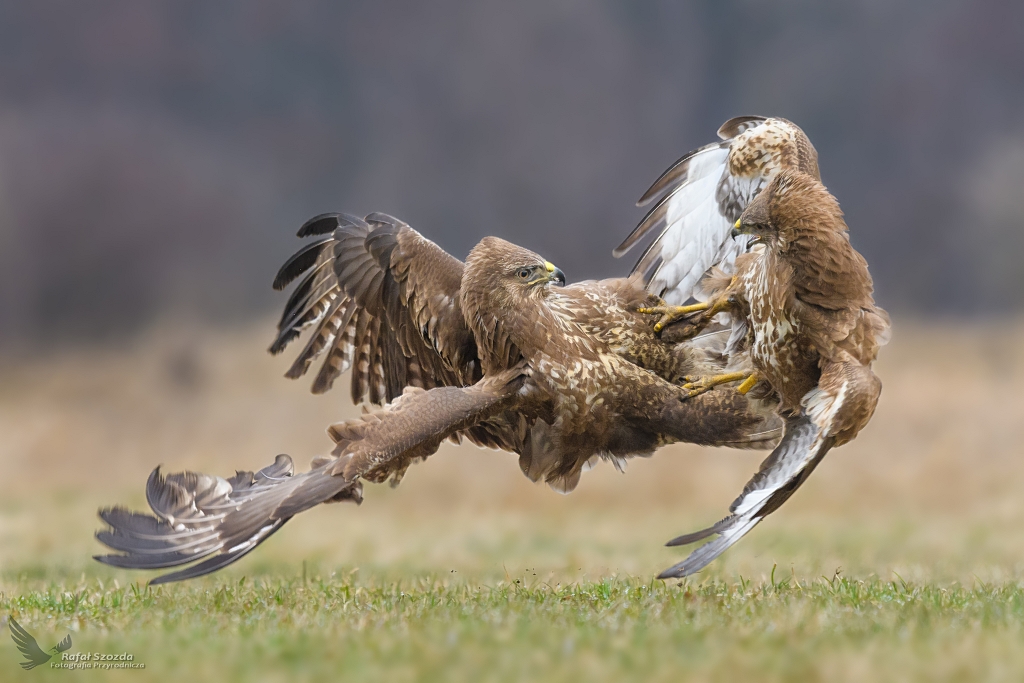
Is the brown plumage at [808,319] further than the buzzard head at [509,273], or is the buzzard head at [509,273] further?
the buzzard head at [509,273]

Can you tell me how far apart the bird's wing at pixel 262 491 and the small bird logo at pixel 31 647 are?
354 millimetres

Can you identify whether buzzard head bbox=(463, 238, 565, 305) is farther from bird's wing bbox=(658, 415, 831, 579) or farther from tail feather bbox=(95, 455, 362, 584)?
bird's wing bbox=(658, 415, 831, 579)

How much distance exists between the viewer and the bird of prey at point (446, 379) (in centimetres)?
412

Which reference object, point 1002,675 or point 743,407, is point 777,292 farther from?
point 1002,675

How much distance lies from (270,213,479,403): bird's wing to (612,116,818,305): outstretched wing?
113 centimetres

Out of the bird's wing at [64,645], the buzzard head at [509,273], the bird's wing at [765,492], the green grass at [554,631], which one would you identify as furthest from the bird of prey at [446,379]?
the bird's wing at [765,492]

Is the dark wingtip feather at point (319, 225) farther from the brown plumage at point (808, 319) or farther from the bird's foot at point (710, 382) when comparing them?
the brown plumage at point (808, 319)

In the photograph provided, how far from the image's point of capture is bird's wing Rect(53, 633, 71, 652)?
3.41m

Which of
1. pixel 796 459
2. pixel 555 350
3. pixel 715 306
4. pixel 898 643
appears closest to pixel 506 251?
pixel 555 350

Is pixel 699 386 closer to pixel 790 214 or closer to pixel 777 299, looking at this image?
pixel 777 299

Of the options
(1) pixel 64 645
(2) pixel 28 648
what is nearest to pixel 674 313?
(1) pixel 64 645

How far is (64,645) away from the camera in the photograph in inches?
137

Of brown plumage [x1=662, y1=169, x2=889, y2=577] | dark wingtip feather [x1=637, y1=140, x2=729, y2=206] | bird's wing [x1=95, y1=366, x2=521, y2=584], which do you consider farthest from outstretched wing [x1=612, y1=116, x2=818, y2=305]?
bird's wing [x1=95, y1=366, x2=521, y2=584]

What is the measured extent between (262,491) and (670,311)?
2128 millimetres
